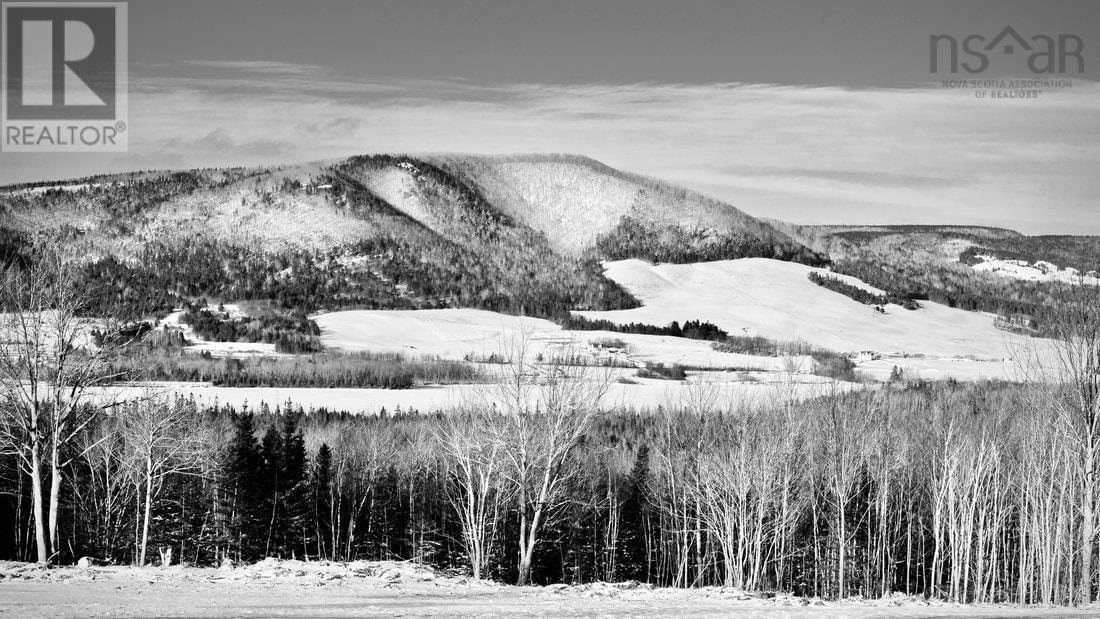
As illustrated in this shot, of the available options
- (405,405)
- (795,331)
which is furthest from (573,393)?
(795,331)

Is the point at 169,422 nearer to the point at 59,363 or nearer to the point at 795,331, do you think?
the point at 59,363

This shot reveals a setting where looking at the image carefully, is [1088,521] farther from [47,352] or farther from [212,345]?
[212,345]

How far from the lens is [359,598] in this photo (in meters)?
26.2

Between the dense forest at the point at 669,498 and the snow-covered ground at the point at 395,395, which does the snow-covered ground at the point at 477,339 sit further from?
the dense forest at the point at 669,498

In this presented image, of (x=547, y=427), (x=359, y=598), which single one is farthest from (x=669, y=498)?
(x=359, y=598)

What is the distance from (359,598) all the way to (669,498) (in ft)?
144

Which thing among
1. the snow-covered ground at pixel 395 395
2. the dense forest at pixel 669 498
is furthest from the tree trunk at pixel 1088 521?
the snow-covered ground at pixel 395 395

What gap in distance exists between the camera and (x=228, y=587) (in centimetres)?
2653

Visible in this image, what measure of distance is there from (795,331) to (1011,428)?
440 ft

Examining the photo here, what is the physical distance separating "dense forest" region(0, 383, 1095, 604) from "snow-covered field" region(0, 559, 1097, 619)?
15.9 meters

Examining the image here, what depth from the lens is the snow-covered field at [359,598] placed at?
23.0 m

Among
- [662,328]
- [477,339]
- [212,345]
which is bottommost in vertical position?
[212,345]

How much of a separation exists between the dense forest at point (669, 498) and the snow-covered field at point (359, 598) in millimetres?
15859

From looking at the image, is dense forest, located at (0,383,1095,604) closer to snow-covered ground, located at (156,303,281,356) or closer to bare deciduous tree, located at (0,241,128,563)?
bare deciduous tree, located at (0,241,128,563)
